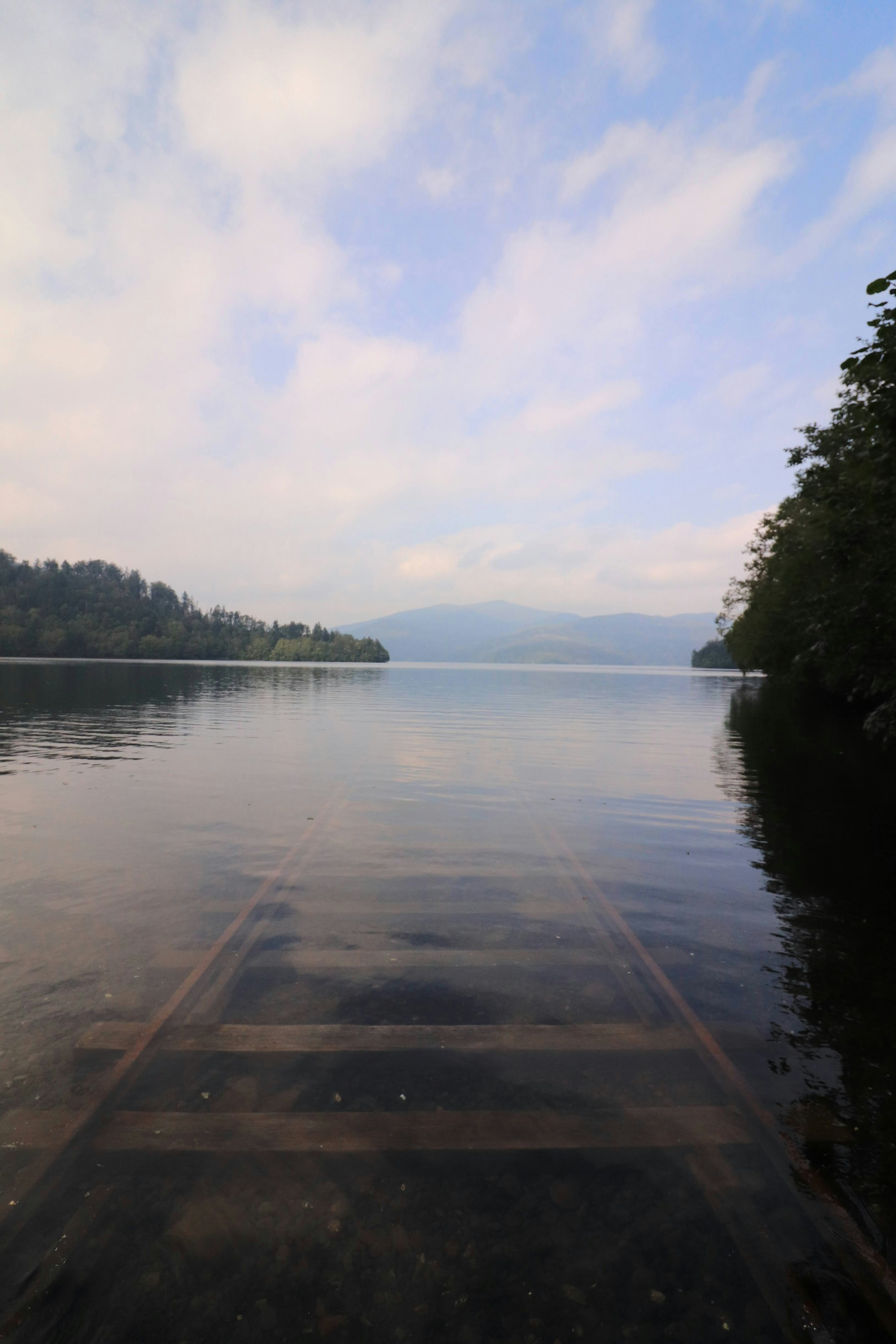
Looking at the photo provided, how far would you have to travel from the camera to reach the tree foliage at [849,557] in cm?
1434

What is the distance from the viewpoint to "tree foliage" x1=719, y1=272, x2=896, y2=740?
14.3 metres

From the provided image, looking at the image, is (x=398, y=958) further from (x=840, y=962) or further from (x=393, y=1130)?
(x=840, y=962)

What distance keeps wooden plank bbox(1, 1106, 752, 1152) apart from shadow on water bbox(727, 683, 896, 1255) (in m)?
0.75

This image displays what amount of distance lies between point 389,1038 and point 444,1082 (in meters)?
0.80

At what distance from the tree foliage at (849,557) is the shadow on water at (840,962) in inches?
104

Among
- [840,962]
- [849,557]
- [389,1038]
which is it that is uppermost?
[849,557]

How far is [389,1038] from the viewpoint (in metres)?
5.68

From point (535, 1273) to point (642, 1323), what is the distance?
0.53 meters

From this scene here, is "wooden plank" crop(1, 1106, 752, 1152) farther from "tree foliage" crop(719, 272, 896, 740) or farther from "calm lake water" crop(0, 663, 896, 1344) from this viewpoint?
"tree foliage" crop(719, 272, 896, 740)

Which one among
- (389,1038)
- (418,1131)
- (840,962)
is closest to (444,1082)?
(418,1131)

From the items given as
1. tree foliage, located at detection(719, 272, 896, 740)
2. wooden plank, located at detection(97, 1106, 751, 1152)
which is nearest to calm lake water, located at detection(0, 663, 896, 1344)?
wooden plank, located at detection(97, 1106, 751, 1152)

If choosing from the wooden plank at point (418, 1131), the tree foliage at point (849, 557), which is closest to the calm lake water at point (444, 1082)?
the wooden plank at point (418, 1131)

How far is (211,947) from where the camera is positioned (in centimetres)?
764

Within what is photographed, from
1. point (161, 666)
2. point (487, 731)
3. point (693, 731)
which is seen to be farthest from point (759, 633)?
point (161, 666)
